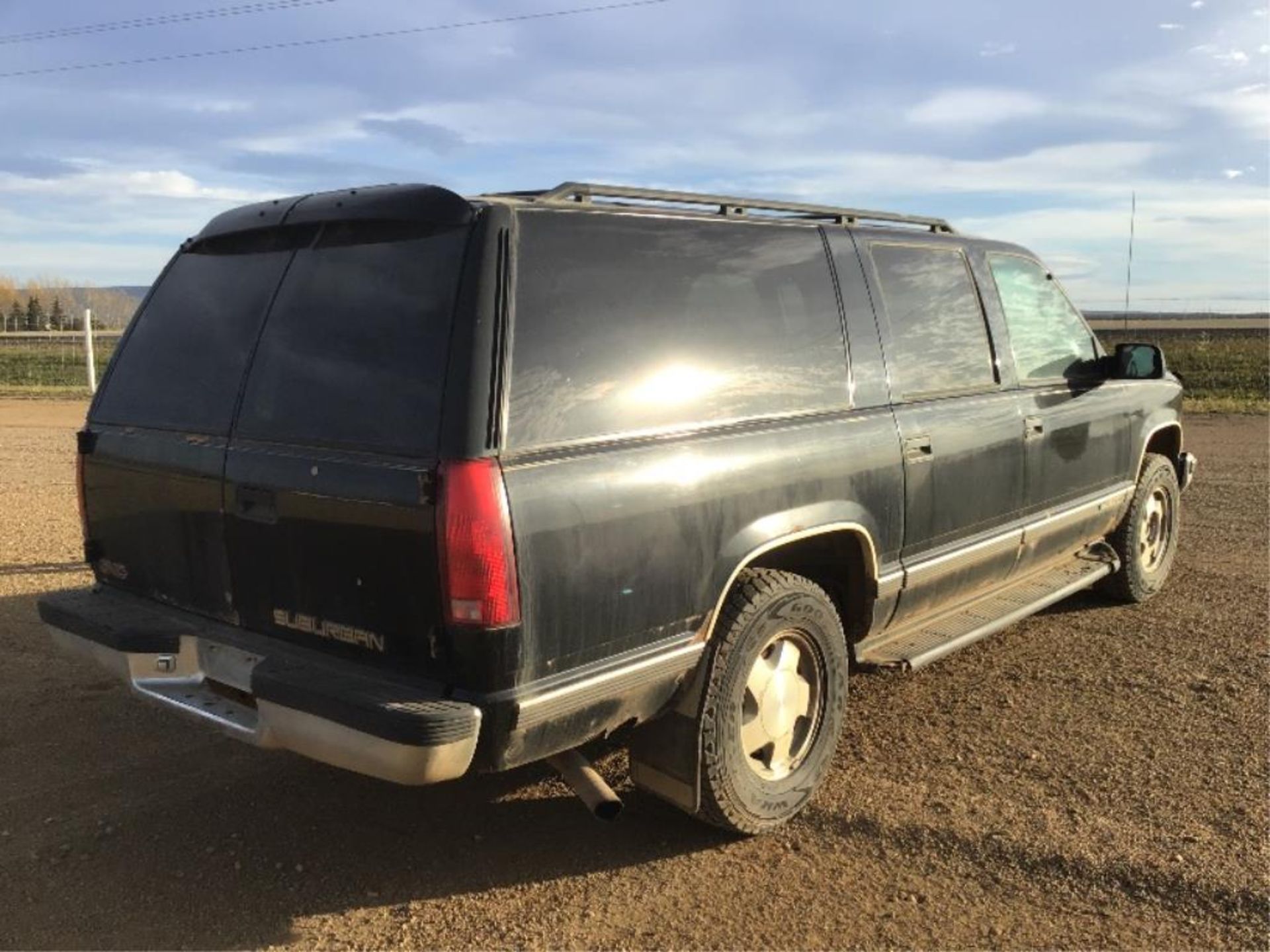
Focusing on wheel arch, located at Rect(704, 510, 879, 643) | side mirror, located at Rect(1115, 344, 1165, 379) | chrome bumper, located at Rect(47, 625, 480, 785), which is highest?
side mirror, located at Rect(1115, 344, 1165, 379)

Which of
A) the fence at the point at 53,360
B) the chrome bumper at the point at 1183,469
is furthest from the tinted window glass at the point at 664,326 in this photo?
the fence at the point at 53,360

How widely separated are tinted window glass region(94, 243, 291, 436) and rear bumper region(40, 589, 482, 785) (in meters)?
0.66

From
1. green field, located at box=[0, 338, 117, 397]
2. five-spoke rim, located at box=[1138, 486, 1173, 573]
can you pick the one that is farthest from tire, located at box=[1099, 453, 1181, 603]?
green field, located at box=[0, 338, 117, 397]

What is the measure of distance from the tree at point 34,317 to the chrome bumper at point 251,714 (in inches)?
4009

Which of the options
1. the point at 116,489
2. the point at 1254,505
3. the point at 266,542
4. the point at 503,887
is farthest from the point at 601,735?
the point at 1254,505

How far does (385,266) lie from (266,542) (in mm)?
898

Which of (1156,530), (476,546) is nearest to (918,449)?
(476,546)

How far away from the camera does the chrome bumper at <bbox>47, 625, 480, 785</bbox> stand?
8.59ft

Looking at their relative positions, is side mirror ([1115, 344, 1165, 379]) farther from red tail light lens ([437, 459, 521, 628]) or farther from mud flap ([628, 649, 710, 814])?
red tail light lens ([437, 459, 521, 628])

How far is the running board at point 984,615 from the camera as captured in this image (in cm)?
407

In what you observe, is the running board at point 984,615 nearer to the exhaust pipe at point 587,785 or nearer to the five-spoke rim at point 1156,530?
the five-spoke rim at point 1156,530

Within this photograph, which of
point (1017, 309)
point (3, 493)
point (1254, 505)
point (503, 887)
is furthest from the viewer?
point (3, 493)

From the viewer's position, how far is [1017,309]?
16.5 feet

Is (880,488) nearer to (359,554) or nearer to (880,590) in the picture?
(880,590)
